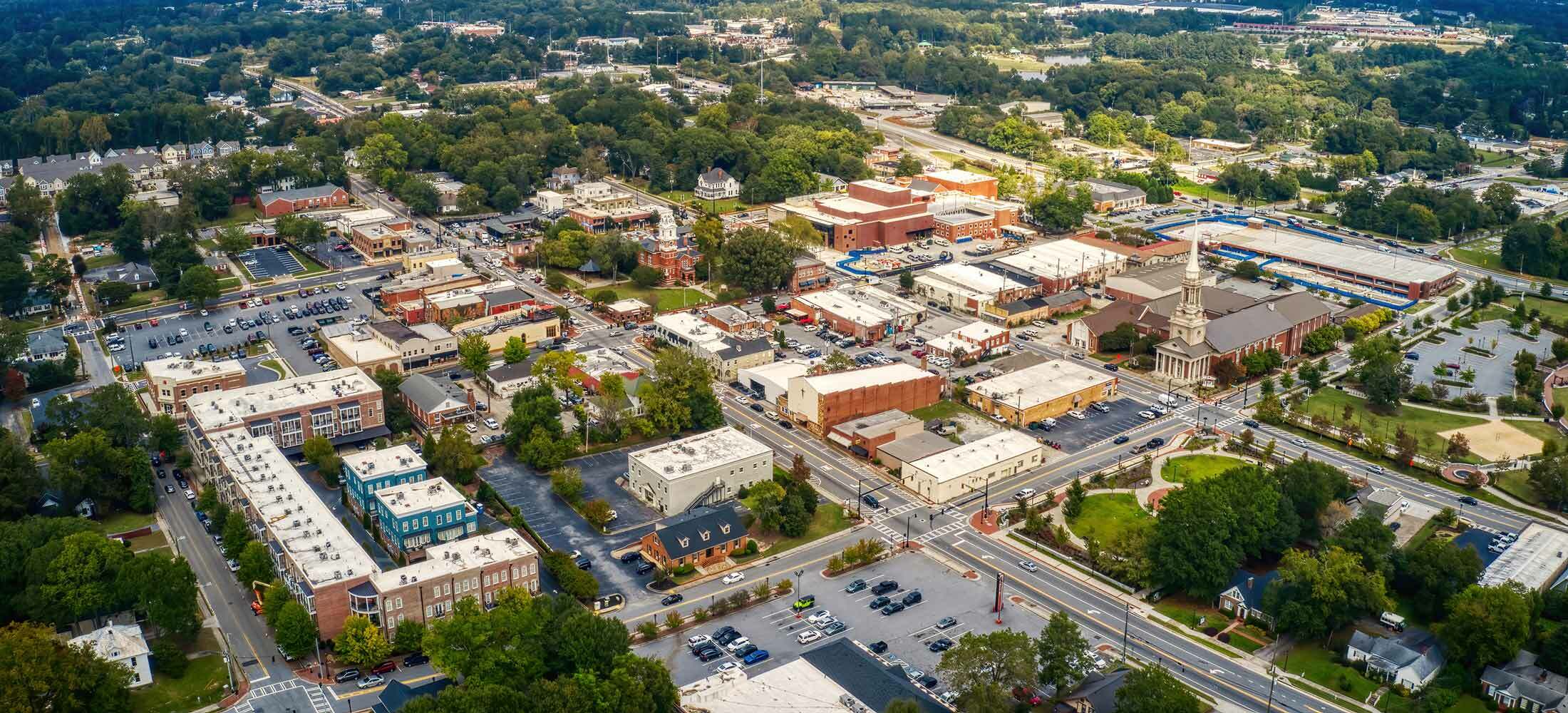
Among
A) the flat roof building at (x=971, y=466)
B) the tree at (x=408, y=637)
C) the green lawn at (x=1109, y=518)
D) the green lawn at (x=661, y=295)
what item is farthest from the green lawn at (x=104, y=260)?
the green lawn at (x=1109, y=518)

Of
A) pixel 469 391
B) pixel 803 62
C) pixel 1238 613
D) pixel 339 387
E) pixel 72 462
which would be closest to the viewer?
pixel 1238 613

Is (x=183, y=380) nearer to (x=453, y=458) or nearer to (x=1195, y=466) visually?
(x=453, y=458)

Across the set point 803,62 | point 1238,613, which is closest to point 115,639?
point 1238,613

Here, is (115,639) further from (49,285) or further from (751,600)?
(49,285)

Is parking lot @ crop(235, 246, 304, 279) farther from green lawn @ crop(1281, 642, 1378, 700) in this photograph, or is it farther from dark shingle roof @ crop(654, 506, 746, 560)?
green lawn @ crop(1281, 642, 1378, 700)

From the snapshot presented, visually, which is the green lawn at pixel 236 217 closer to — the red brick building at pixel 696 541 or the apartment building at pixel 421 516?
the apartment building at pixel 421 516

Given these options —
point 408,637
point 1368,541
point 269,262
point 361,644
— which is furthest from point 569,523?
point 269,262
